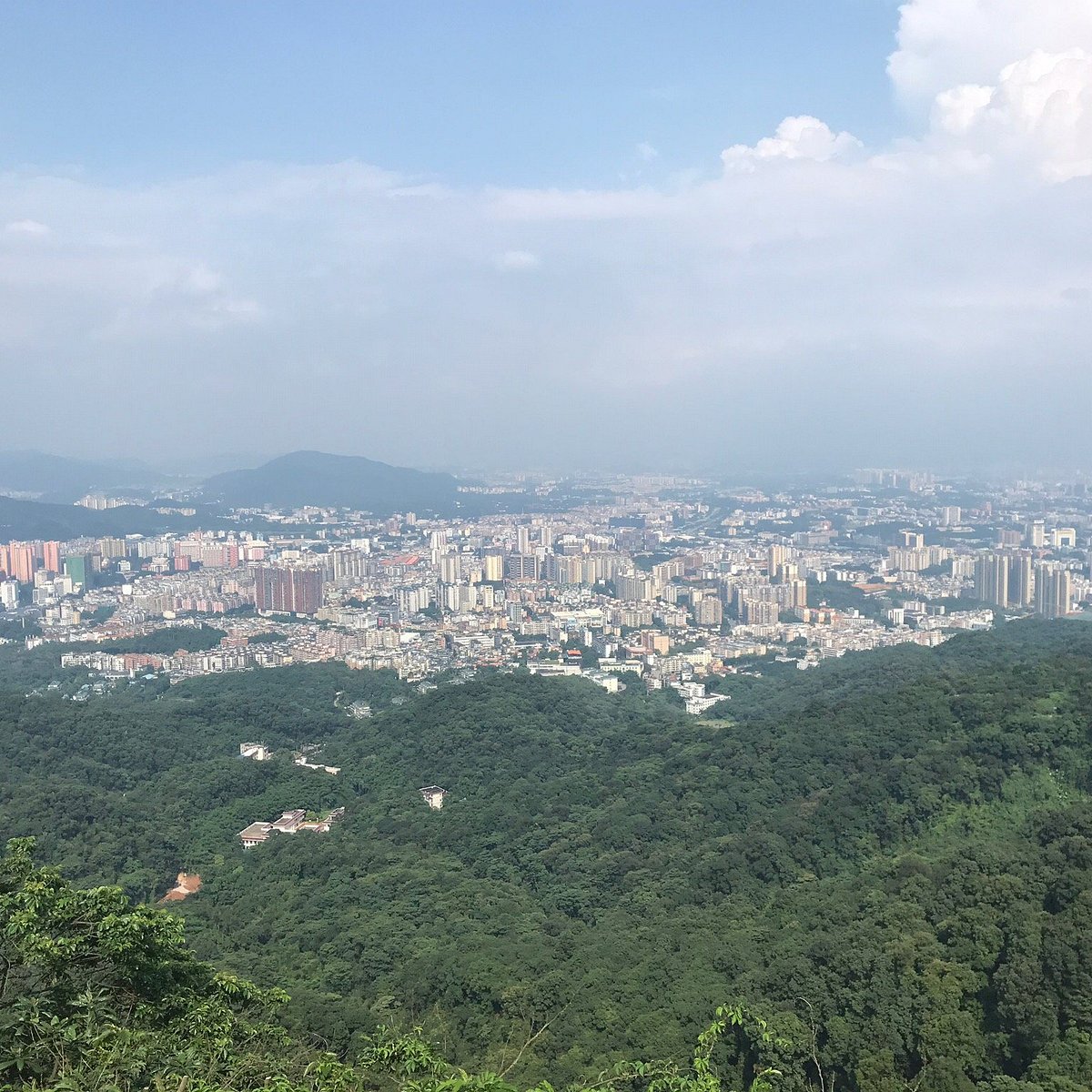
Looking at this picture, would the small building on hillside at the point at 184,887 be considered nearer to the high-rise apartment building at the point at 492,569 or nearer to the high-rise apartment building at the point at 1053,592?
the high-rise apartment building at the point at 492,569

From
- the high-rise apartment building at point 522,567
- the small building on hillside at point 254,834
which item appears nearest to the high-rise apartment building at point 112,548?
the high-rise apartment building at point 522,567

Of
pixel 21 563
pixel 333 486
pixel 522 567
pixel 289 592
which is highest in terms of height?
pixel 333 486

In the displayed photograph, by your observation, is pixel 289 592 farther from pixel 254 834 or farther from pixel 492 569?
pixel 254 834

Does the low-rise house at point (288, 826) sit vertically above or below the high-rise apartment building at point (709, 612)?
below

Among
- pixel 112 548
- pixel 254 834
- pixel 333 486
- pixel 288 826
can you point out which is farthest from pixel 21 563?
pixel 333 486

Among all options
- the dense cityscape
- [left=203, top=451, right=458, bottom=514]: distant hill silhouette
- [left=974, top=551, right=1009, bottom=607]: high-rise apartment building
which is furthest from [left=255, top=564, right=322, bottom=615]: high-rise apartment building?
[left=203, top=451, right=458, bottom=514]: distant hill silhouette
